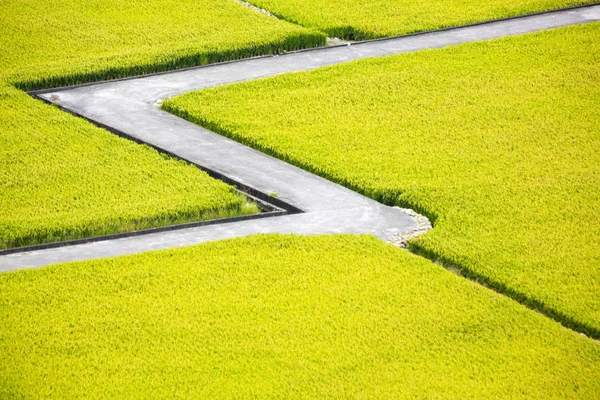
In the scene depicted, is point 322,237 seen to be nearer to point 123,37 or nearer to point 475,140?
point 475,140

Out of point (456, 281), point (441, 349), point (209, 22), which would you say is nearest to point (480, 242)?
point (456, 281)

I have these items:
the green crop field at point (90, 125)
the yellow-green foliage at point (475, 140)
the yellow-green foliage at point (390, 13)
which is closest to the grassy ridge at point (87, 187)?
the green crop field at point (90, 125)

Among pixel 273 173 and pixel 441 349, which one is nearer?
pixel 441 349

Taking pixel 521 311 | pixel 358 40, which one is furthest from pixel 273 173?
pixel 358 40

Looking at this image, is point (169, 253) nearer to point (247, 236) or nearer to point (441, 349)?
point (247, 236)

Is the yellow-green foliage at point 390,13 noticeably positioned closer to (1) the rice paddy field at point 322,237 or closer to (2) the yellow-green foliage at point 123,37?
(1) the rice paddy field at point 322,237

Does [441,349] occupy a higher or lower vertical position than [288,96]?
lower

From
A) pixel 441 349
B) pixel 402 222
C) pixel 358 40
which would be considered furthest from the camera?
pixel 358 40

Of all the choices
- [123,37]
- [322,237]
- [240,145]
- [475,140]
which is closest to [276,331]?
[322,237]

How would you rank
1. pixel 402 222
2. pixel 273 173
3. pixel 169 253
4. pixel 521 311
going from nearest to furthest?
pixel 521 311, pixel 169 253, pixel 402 222, pixel 273 173
